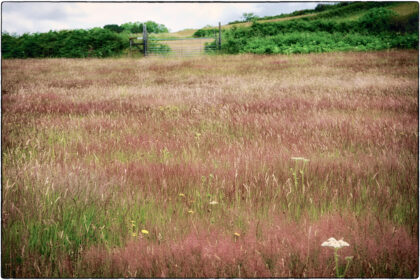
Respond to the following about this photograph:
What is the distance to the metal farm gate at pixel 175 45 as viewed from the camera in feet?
87.6

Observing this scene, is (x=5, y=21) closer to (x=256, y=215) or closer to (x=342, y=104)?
(x=256, y=215)

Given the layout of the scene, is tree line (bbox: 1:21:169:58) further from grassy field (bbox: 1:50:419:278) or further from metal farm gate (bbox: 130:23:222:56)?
grassy field (bbox: 1:50:419:278)

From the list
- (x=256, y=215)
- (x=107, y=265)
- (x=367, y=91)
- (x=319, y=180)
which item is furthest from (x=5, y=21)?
(x=367, y=91)

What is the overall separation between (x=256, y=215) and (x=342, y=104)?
4.42m

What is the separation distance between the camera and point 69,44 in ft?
81.3

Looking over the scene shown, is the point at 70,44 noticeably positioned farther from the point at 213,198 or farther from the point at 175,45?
the point at 213,198

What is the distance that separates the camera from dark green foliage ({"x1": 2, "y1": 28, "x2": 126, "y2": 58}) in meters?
23.9

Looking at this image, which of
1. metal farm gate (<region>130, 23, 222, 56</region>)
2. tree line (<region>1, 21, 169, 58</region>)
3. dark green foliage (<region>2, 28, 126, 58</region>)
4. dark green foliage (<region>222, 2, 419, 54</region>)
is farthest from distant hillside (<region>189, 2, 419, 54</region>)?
dark green foliage (<region>2, 28, 126, 58</region>)

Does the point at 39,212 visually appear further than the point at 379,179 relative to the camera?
No

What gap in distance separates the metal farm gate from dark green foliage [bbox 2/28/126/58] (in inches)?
80.6

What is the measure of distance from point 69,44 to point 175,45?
29.7 ft

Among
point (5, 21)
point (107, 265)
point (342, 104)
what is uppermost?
point (5, 21)

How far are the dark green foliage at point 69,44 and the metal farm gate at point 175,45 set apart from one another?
205 centimetres

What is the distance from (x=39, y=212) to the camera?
1879mm
